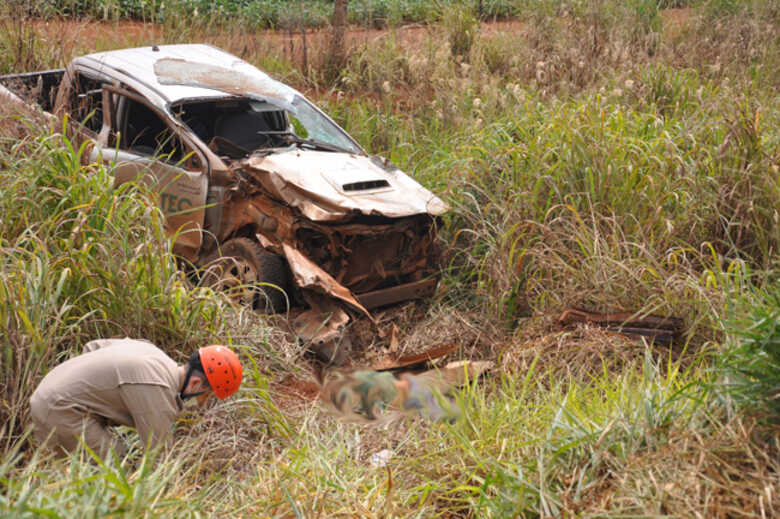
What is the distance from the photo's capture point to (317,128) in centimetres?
681

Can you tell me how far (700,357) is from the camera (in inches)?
168

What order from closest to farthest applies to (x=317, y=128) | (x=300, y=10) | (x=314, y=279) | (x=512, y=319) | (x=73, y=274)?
(x=73, y=274) < (x=314, y=279) < (x=512, y=319) < (x=317, y=128) < (x=300, y=10)

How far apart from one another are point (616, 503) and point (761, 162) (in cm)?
354

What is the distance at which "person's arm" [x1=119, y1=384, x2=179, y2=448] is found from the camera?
3564mm

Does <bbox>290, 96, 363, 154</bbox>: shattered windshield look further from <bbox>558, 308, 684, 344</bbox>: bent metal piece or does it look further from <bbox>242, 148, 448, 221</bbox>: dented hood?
<bbox>558, 308, 684, 344</bbox>: bent metal piece

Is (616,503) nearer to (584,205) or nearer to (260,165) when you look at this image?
(584,205)

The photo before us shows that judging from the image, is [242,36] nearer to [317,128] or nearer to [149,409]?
[317,128]

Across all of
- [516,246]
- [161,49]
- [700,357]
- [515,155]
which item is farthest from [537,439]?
[161,49]

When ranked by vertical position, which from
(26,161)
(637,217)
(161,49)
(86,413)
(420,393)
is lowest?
(420,393)

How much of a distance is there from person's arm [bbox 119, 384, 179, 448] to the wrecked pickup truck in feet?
5.07

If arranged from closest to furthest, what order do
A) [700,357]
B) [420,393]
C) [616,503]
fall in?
1. [616,503]
2. [700,357]
3. [420,393]

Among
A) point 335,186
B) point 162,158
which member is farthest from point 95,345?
point 162,158

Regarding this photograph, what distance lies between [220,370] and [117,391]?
0.50 meters

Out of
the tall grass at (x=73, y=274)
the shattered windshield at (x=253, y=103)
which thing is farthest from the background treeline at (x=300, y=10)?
the tall grass at (x=73, y=274)
